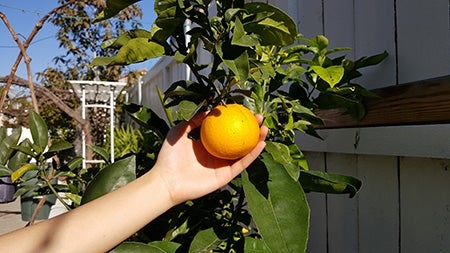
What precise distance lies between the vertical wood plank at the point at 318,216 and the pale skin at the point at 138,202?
64 centimetres

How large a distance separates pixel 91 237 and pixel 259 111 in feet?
1.25

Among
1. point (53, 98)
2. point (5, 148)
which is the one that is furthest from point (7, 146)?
point (53, 98)

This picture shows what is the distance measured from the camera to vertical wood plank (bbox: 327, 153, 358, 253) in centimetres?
125

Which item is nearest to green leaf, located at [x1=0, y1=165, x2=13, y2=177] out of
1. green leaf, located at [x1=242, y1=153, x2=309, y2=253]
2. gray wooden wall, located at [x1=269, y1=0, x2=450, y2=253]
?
green leaf, located at [x1=242, y1=153, x2=309, y2=253]

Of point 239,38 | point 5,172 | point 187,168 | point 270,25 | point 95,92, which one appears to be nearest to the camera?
point 239,38

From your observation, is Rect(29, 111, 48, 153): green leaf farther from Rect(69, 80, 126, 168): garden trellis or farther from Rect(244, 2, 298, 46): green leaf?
Rect(69, 80, 126, 168): garden trellis

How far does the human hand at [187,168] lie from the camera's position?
2.88ft

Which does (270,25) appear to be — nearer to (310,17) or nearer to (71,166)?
(310,17)

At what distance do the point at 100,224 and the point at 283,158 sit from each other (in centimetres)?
34

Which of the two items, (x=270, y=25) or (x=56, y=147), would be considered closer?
(x=270, y=25)

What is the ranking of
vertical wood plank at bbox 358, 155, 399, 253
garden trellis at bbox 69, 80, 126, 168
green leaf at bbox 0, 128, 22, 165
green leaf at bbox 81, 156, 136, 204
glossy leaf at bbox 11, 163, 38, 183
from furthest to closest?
1. garden trellis at bbox 69, 80, 126, 168
2. green leaf at bbox 0, 128, 22, 165
3. glossy leaf at bbox 11, 163, 38, 183
4. vertical wood plank at bbox 358, 155, 399, 253
5. green leaf at bbox 81, 156, 136, 204

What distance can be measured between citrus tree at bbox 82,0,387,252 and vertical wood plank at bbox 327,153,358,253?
22cm

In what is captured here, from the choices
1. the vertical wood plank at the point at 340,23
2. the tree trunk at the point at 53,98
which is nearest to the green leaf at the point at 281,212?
the vertical wood plank at the point at 340,23

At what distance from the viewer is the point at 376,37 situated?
3.77ft
